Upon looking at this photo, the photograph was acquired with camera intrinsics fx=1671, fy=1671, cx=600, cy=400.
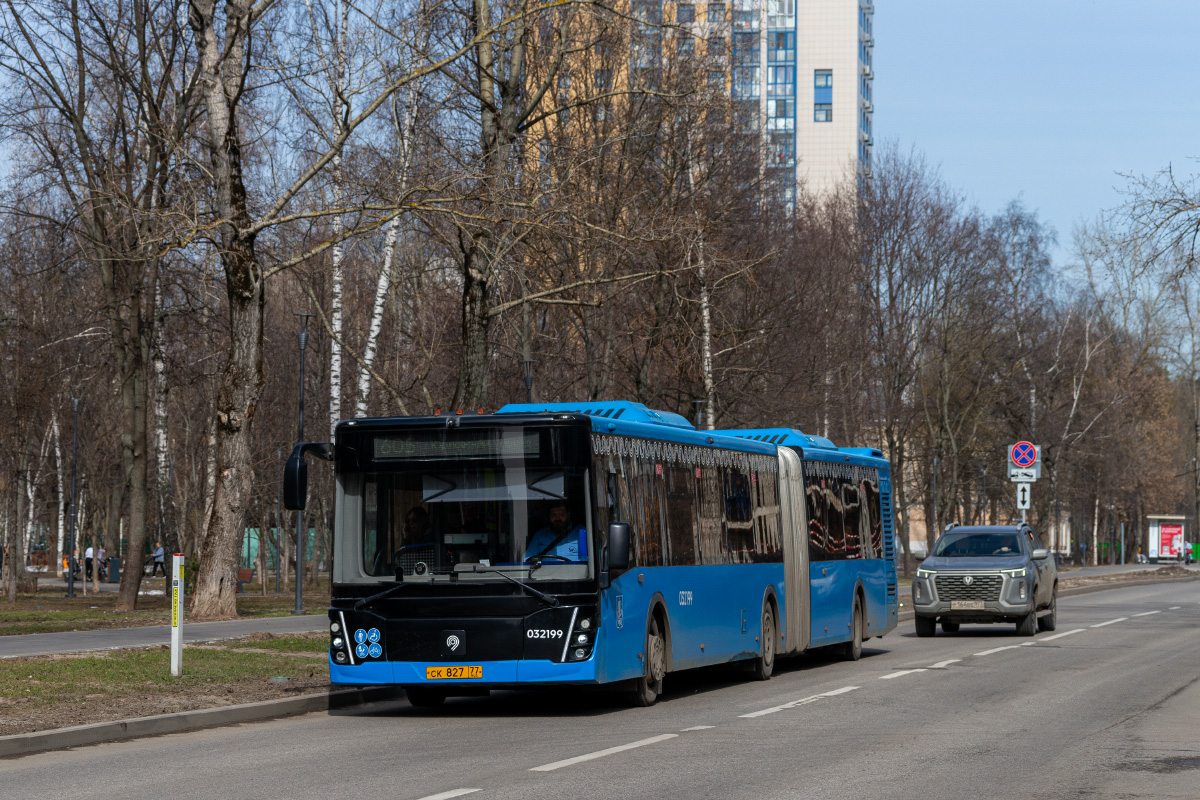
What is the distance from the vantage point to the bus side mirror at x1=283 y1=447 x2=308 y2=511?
14.3m

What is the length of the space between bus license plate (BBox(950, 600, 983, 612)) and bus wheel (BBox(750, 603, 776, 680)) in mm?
8494

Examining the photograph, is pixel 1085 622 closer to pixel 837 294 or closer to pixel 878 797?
pixel 837 294

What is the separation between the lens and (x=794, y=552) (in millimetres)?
21125

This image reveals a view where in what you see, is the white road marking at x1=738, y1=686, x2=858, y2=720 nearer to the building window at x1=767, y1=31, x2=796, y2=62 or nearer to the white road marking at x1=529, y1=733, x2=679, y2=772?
the white road marking at x1=529, y1=733, x2=679, y2=772

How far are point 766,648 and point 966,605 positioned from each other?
8.91 metres

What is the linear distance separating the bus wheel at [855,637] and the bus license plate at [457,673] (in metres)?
9.72

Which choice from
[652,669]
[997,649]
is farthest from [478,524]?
[997,649]

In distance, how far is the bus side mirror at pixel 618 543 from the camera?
14.2 metres

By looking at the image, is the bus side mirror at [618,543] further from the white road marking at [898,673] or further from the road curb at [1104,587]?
the road curb at [1104,587]

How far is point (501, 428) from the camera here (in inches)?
588

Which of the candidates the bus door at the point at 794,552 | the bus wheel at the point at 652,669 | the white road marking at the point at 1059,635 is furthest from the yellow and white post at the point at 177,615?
the white road marking at the point at 1059,635

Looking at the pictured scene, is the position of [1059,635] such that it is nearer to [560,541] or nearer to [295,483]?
[560,541]

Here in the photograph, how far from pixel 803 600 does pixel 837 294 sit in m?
29.1

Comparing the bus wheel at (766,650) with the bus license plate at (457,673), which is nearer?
the bus license plate at (457,673)
